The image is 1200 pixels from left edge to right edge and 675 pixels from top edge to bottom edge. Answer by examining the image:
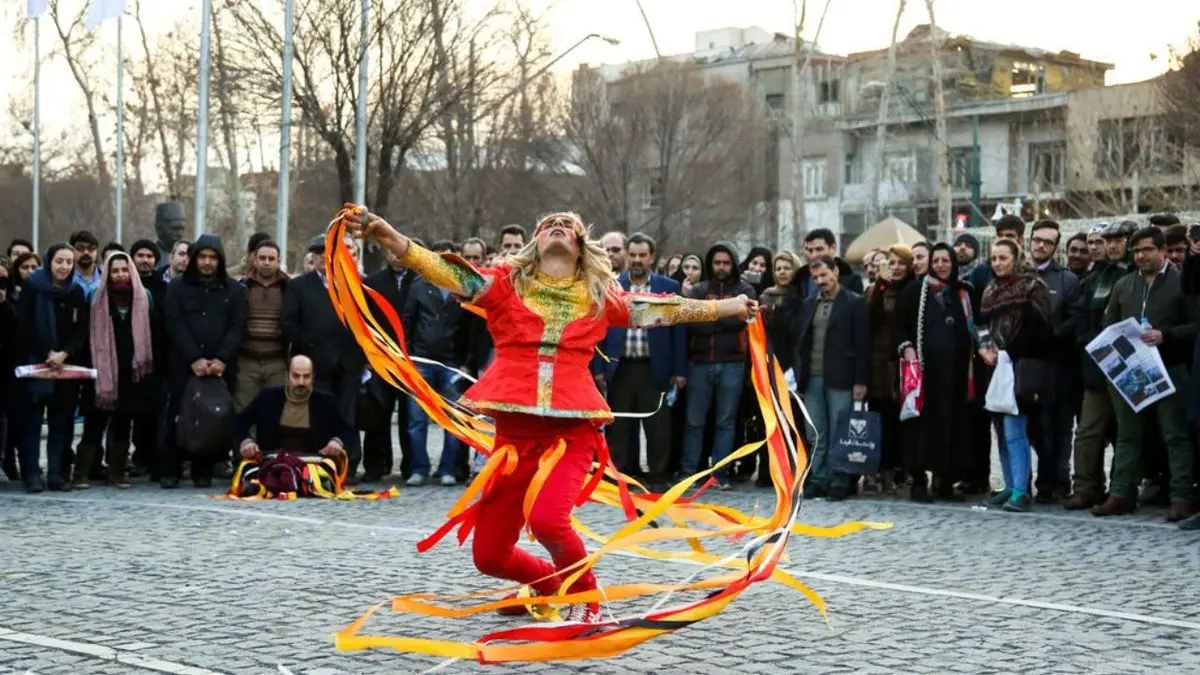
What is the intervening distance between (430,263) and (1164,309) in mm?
6405

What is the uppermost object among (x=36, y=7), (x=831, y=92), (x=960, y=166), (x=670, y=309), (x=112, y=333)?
(x=831, y=92)

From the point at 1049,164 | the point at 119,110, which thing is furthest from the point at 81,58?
the point at 1049,164

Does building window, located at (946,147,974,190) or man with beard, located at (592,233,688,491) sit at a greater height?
building window, located at (946,147,974,190)

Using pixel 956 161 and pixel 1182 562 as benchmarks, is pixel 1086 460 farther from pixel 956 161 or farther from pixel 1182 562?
pixel 956 161

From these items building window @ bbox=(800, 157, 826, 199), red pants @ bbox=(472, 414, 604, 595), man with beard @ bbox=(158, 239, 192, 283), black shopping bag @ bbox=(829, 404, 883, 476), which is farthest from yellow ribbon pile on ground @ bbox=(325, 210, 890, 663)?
building window @ bbox=(800, 157, 826, 199)

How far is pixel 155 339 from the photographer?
14320mm

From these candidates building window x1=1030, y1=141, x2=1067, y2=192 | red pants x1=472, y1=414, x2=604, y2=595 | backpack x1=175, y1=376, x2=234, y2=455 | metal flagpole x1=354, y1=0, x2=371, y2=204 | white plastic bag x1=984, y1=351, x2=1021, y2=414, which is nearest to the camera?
red pants x1=472, y1=414, x2=604, y2=595

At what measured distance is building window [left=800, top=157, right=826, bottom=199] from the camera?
70.7m

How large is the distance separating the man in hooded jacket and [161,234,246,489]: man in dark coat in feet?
A: 12.6

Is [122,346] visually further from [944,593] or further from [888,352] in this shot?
[944,593]

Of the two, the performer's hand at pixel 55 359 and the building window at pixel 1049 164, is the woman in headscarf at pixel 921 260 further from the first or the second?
the building window at pixel 1049 164

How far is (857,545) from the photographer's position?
10.6 m

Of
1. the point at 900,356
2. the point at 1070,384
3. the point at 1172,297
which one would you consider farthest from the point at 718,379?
the point at 1172,297

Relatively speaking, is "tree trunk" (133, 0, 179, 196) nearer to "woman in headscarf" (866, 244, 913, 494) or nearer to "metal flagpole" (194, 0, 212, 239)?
"metal flagpole" (194, 0, 212, 239)
